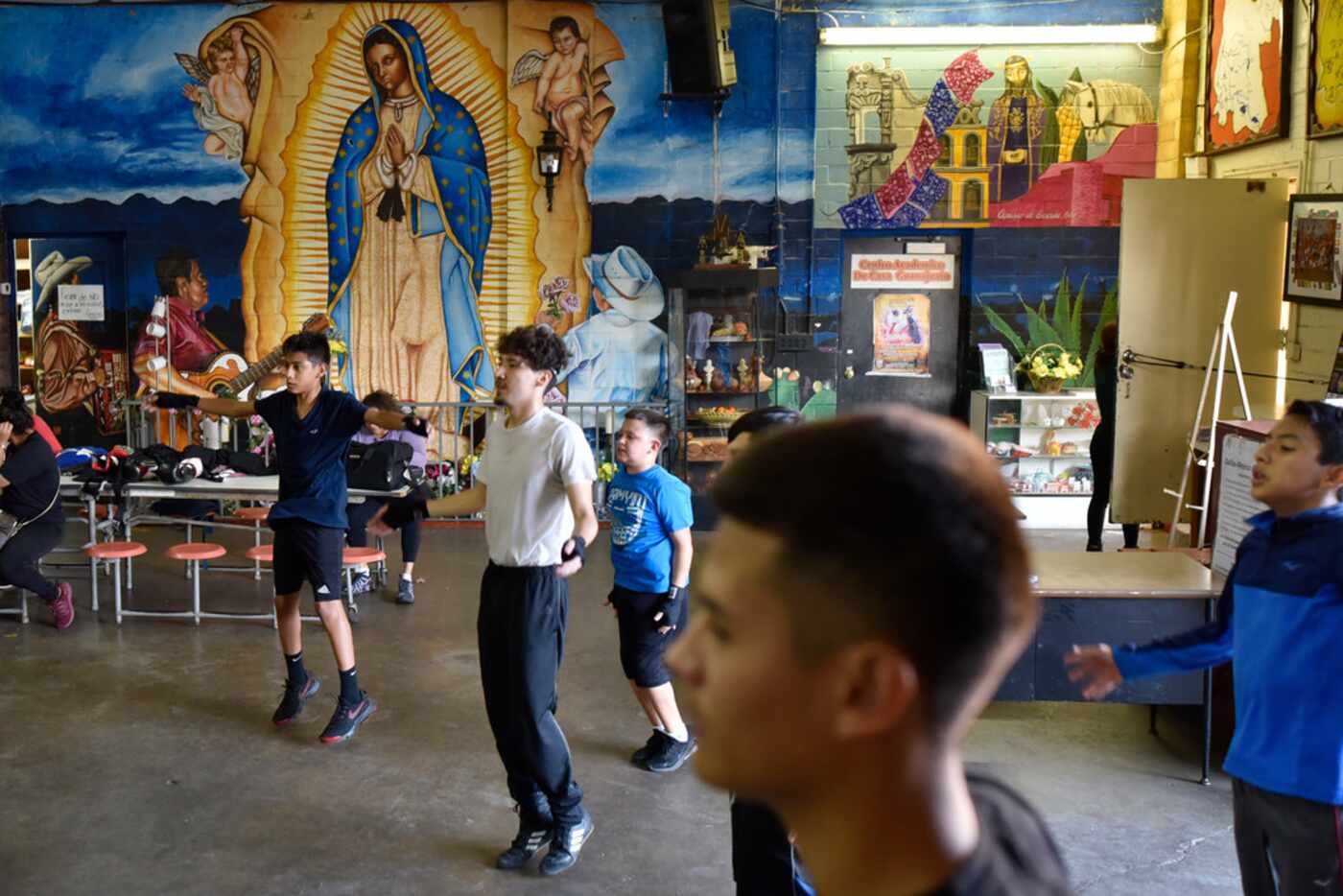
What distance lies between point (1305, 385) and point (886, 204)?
4.07 meters

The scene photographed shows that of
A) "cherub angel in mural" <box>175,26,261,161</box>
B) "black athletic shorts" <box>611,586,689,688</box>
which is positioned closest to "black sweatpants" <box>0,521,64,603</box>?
"black athletic shorts" <box>611,586,689,688</box>

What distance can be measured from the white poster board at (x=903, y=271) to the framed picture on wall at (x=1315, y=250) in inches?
127

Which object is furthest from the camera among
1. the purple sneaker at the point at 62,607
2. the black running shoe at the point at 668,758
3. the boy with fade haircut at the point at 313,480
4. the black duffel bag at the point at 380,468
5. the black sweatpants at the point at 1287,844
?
the black duffel bag at the point at 380,468

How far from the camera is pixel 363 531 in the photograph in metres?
8.37

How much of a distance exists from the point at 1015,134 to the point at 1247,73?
2332mm

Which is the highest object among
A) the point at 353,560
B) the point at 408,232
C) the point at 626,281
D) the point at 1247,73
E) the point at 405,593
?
the point at 1247,73

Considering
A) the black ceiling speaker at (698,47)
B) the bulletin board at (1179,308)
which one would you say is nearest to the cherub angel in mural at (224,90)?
the black ceiling speaker at (698,47)

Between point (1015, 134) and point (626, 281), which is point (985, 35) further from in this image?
point (626, 281)

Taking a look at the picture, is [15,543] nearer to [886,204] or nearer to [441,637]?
[441,637]

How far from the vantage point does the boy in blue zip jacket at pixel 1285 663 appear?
291 centimetres

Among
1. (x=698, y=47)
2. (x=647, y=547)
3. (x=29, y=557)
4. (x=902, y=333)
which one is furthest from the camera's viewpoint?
(x=902, y=333)

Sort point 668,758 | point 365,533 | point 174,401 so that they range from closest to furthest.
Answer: point 668,758, point 174,401, point 365,533

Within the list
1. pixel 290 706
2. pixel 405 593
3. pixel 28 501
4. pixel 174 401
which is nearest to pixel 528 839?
pixel 290 706

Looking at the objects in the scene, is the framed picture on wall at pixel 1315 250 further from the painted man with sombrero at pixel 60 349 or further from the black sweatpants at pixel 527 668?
the painted man with sombrero at pixel 60 349
